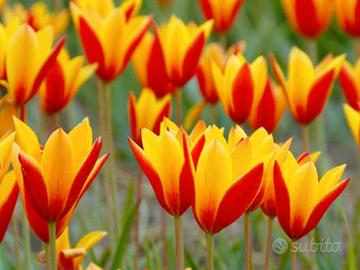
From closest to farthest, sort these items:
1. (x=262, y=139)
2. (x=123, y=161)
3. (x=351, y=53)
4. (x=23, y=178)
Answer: (x=23, y=178), (x=262, y=139), (x=123, y=161), (x=351, y=53)

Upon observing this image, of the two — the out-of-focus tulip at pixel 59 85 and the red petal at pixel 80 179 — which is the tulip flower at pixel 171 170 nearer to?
the red petal at pixel 80 179

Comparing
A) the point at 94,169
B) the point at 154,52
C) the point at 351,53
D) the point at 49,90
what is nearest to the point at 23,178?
the point at 94,169

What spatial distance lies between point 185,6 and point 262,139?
2.83 metres

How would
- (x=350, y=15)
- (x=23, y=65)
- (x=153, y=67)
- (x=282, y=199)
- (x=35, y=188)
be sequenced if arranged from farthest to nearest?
(x=350, y=15), (x=153, y=67), (x=23, y=65), (x=282, y=199), (x=35, y=188)

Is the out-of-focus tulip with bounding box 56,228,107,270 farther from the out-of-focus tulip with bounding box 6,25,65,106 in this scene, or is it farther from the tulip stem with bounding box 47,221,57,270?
the out-of-focus tulip with bounding box 6,25,65,106

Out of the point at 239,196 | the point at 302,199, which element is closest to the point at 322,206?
the point at 302,199

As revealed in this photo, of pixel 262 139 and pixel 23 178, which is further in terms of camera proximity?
pixel 262 139

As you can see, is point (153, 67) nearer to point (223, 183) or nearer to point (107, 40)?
point (107, 40)

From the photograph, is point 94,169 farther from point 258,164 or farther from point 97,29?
point 97,29

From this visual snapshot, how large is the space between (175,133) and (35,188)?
242 mm

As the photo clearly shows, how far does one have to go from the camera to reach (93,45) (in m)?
2.14

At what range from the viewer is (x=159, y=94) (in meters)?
2.32

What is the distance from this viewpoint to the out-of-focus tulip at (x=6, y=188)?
1.53 meters

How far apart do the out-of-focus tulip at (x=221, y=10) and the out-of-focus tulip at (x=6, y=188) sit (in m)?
1.03
